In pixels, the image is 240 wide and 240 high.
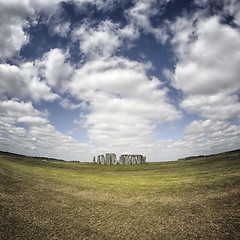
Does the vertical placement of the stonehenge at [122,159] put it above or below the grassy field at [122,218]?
below

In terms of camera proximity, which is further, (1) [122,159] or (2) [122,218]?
(1) [122,159]

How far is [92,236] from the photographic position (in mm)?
9352

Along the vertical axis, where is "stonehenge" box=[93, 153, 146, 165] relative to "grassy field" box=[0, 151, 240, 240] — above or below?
below

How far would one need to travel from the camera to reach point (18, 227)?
9.65m

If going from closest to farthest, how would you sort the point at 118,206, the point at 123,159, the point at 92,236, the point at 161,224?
the point at 92,236 < the point at 161,224 < the point at 118,206 < the point at 123,159

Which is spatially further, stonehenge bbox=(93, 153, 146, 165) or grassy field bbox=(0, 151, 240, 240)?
stonehenge bbox=(93, 153, 146, 165)

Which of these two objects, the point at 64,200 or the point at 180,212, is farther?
the point at 64,200

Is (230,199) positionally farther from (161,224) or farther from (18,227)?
(18,227)

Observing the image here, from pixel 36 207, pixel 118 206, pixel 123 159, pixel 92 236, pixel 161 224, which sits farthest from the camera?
pixel 123 159

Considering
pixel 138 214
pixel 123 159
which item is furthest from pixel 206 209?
pixel 123 159

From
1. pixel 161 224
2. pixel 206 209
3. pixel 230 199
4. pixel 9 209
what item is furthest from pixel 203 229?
pixel 9 209

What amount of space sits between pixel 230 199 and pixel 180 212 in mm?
5490

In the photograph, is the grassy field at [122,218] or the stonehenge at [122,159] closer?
the grassy field at [122,218]

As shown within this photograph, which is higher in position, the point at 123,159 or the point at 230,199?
the point at 230,199
